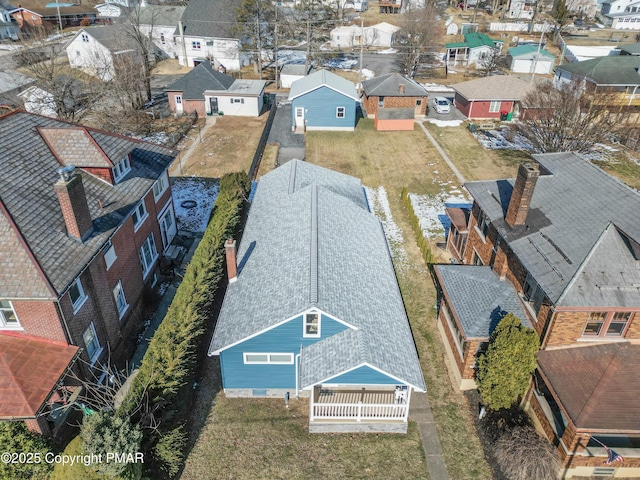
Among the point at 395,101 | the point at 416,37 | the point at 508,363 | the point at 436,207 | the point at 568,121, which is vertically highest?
the point at 416,37

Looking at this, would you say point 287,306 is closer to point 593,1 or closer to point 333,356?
point 333,356

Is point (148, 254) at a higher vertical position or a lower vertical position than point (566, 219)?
lower

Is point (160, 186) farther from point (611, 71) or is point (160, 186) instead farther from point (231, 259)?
point (611, 71)

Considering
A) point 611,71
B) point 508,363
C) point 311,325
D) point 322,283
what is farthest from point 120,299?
point 611,71

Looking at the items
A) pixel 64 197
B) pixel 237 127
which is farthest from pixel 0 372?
pixel 237 127

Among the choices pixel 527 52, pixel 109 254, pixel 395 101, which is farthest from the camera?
pixel 527 52

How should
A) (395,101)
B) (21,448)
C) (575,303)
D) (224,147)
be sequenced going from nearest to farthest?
(21,448) < (575,303) < (224,147) < (395,101)

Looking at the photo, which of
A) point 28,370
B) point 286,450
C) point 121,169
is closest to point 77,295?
point 28,370

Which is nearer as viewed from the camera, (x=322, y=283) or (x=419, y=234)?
(x=322, y=283)
